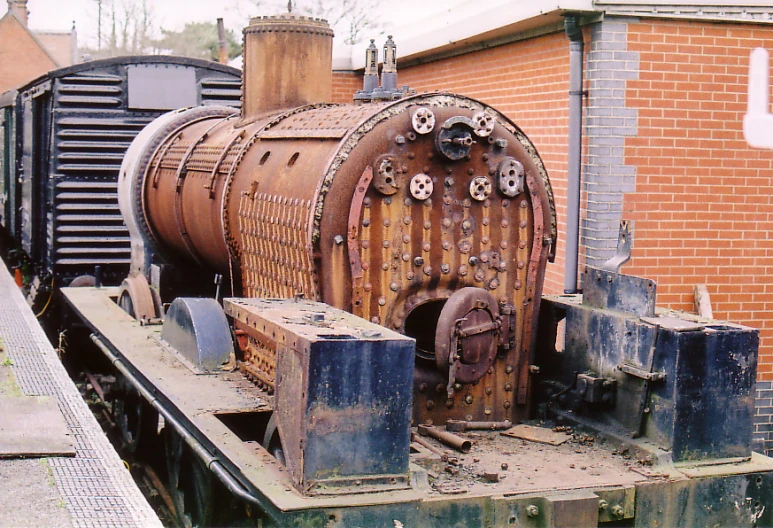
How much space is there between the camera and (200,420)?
470 centimetres

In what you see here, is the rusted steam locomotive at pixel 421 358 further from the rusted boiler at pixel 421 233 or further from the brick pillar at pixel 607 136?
the brick pillar at pixel 607 136

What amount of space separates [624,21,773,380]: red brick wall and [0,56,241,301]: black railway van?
468 centimetres

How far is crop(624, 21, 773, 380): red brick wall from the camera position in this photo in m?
7.46

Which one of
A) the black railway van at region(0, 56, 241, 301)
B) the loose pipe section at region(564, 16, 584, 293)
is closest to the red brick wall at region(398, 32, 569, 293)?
the loose pipe section at region(564, 16, 584, 293)

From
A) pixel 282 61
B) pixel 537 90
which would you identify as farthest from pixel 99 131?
pixel 537 90

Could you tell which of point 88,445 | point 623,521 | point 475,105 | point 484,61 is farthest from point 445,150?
point 484,61

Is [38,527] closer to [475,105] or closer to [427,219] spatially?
[427,219]

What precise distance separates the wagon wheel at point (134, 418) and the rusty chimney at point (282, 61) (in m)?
2.10

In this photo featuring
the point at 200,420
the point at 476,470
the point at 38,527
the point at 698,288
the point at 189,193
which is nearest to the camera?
the point at 38,527

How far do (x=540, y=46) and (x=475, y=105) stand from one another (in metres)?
3.67

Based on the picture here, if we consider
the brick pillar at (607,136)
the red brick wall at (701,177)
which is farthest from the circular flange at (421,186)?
the red brick wall at (701,177)

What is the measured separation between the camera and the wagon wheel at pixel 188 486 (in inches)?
196

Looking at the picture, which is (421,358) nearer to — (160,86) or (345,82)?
(160,86)

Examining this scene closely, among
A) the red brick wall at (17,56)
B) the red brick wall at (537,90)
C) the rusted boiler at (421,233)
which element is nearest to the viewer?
the rusted boiler at (421,233)
